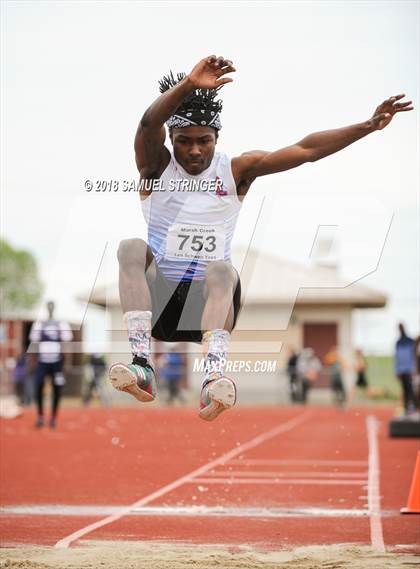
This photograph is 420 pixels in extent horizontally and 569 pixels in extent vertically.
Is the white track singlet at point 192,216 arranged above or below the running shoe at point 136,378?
above

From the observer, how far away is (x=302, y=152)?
6020mm

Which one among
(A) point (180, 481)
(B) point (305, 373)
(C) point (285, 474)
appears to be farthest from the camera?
(B) point (305, 373)

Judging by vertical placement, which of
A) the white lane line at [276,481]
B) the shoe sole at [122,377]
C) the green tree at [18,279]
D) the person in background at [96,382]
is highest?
the green tree at [18,279]

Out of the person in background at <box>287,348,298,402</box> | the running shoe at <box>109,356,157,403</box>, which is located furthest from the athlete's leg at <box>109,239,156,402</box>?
the person in background at <box>287,348,298,402</box>

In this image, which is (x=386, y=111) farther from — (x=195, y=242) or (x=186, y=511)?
(x=186, y=511)

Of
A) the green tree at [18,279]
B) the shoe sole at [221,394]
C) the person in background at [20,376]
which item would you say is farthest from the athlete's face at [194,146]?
the green tree at [18,279]

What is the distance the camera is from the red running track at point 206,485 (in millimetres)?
7453

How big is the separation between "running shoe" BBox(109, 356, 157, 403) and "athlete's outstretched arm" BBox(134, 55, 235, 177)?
1025 millimetres

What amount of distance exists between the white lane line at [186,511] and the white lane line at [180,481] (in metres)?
0.16

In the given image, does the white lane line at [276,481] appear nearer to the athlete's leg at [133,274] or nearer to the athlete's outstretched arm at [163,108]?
the athlete's leg at [133,274]

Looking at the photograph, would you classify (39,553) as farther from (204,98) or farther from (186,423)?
(186,423)

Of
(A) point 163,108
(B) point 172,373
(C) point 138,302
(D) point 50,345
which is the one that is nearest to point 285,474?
(D) point 50,345

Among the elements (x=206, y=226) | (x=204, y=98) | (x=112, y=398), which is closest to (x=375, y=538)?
(x=206, y=226)

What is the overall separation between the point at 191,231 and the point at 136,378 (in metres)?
0.89
